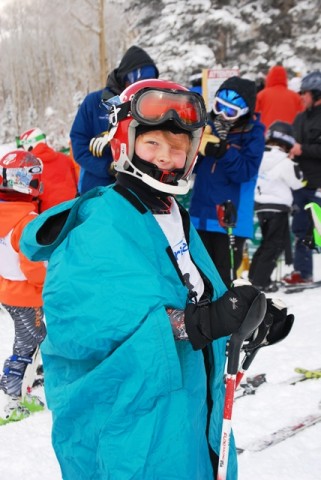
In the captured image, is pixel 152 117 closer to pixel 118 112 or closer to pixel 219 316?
pixel 118 112

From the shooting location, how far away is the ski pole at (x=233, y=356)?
5.41 feet

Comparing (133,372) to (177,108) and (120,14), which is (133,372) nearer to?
(177,108)

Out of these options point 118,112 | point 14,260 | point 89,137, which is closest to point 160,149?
point 118,112

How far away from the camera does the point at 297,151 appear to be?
6672 mm

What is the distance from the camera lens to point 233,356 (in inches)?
71.8

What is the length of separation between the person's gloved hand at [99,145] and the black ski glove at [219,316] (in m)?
2.67

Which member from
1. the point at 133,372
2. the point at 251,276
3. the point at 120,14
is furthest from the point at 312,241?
the point at 120,14

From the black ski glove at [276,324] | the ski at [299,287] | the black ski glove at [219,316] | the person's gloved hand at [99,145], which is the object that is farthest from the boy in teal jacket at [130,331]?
the ski at [299,287]

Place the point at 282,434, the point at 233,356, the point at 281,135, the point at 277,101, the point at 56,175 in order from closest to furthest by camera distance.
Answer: the point at 233,356
the point at 282,434
the point at 56,175
the point at 281,135
the point at 277,101

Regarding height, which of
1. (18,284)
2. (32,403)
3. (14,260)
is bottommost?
(32,403)

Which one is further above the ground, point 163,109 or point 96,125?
point 163,109

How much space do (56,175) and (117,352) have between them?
158 inches

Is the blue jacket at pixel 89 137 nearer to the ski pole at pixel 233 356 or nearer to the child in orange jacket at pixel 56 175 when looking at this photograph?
the child in orange jacket at pixel 56 175

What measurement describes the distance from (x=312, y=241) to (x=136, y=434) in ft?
17.0
